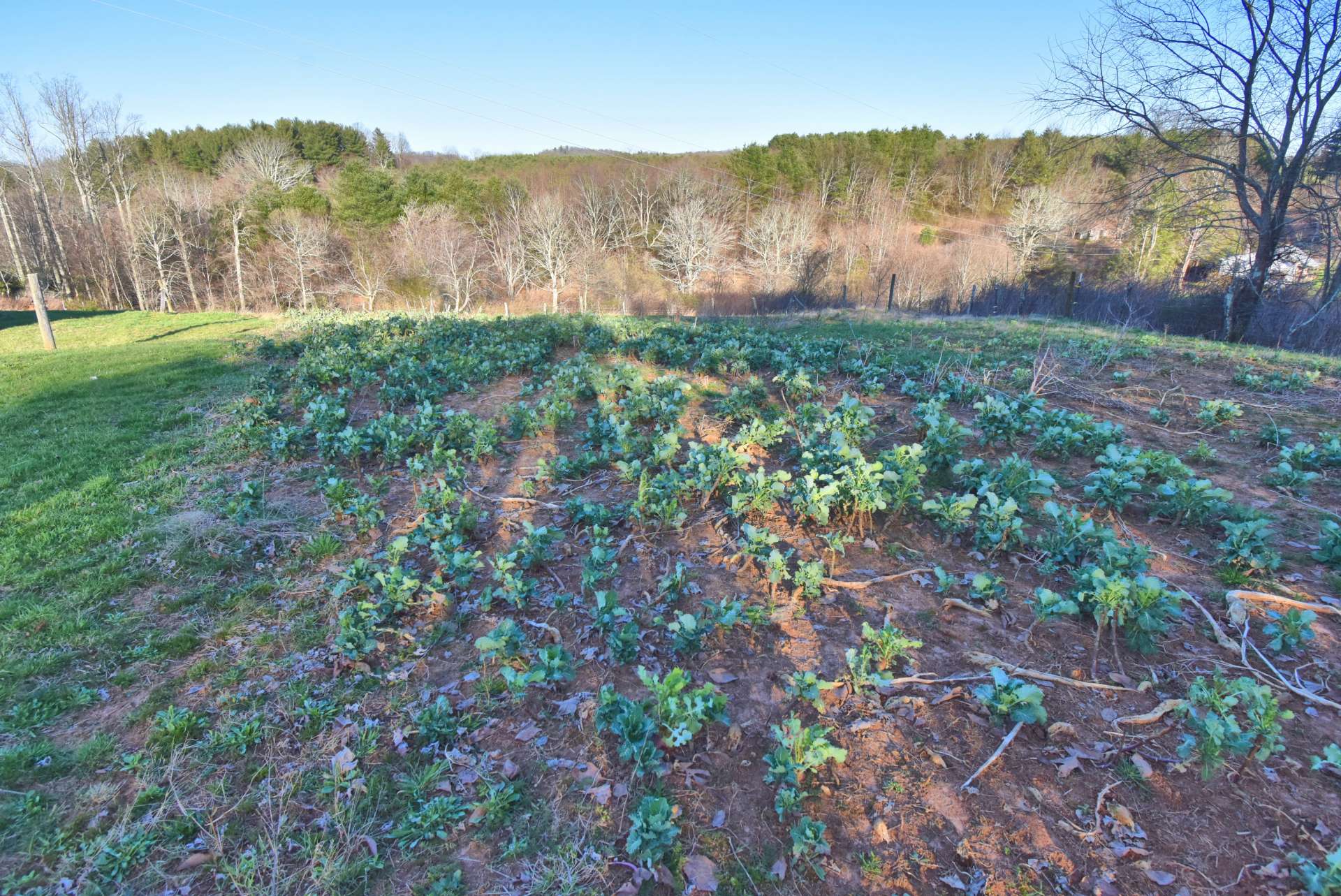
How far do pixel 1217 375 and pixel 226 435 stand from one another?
435 inches

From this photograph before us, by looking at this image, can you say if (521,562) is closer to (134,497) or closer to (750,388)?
(750,388)

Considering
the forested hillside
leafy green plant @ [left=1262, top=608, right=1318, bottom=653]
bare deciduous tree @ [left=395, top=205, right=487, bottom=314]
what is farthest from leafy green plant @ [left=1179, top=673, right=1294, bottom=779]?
bare deciduous tree @ [left=395, top=205, right=487, bottom=314]

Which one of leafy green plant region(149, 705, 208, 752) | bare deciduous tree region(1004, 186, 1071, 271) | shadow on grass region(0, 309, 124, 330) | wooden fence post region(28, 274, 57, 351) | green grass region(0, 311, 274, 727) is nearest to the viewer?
leafy green plant region(149, 705, 208, 752)

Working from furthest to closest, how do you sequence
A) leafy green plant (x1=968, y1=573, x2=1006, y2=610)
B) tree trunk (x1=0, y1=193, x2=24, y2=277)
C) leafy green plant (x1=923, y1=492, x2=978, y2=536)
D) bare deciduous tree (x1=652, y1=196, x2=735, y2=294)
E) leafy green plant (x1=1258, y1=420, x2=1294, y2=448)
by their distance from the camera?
1. bare deciduous tree (x1=652, y1=196, x2=735, y2=294)
2. tree trunk (x1=0, y1=193, x2=24, y2=277)
3. leafy green plant (x1=1258, y1=420, x2=1294, y2=448)
4. leafy green plant (x1=923, y1=492, x2=978, y2=536)
5. leafy green plant (x1=968, y1=573, x2=1006, y2=610)

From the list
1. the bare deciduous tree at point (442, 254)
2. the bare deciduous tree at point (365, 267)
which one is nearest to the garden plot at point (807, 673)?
the bare deciduous tree at point (442, 254)

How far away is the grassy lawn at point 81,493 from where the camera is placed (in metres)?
2.86

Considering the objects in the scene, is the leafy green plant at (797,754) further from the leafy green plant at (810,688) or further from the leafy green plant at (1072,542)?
the leafy green plant at (1072,542)

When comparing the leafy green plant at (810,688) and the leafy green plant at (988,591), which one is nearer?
the leafy green plant at (810,688)

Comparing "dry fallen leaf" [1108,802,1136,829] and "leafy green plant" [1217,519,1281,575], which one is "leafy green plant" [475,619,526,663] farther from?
"leafy green plant" [1217,519,1281,575]

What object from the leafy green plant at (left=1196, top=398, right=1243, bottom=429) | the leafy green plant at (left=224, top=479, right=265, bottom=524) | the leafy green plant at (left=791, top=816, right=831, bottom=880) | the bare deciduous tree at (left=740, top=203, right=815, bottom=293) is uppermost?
the bare deciduous tree at (left=740, top=203, right=815, bottom=293)

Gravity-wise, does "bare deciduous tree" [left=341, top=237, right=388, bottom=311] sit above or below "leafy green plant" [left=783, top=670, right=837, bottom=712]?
above

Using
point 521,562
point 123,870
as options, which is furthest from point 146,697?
point 521,562

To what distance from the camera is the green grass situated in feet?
9.80

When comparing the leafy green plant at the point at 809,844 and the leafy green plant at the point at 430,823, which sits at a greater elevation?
the leafy green plant at the point at 809,844
